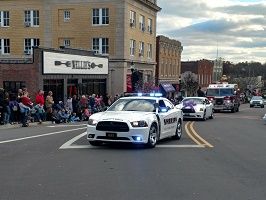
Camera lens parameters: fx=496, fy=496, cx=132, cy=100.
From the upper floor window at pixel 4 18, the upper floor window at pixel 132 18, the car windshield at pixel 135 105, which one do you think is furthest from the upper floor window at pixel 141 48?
the car windshield at pixel 135 105

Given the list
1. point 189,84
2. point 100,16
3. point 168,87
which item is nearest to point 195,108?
point 100,16

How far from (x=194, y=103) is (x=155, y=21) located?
33.1 metres

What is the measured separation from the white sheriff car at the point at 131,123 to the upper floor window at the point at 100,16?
3631 centimetres

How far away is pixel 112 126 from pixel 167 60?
57014 millimetres

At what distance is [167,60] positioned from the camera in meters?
69.9

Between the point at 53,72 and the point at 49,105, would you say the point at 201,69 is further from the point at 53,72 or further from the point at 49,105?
the point at 49,105

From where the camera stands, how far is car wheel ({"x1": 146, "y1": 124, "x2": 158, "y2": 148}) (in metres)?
13.9

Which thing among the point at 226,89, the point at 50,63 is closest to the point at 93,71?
the point at 50,63

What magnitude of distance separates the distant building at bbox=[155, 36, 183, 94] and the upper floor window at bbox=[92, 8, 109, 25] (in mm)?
15473

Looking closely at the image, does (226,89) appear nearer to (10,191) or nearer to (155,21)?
(155,21)

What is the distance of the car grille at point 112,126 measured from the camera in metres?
13.4

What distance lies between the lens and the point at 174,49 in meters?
73.2

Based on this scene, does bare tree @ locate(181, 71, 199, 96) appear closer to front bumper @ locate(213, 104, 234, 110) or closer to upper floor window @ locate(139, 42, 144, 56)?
upper floor window @ locate(139, 42, 144, 56)

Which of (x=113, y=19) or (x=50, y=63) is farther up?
(x=113, y=19)
